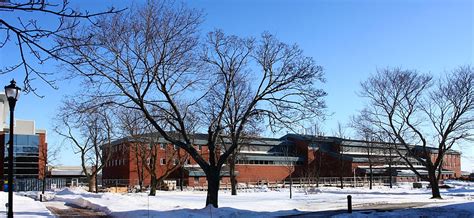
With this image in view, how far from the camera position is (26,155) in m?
65.4

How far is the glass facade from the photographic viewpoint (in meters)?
64.4

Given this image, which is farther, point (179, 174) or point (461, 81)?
point (179, 174)

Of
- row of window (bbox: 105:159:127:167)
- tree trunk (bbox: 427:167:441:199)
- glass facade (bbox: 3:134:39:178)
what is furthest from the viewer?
row of window (bbox: 105:159:127:167)

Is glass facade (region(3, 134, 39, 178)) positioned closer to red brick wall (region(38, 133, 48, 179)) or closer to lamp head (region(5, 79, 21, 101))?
red brick wall (region(38, 133, 48, 179))

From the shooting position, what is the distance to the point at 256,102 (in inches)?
938

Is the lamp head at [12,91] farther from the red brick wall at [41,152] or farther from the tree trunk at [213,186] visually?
the red brick wall at [41,152]

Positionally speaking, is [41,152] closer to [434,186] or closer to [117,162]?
[117,162]

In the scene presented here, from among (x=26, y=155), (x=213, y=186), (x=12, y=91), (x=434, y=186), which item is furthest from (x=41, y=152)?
(x=12, y=91)

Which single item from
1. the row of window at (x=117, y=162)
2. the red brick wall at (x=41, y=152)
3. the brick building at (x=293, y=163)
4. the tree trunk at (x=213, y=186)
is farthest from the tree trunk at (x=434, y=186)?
the row of window at (x=117, y=162)

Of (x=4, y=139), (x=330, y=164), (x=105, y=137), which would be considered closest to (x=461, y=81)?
(x=105, y=137)

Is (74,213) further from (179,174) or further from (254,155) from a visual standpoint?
(254,155)

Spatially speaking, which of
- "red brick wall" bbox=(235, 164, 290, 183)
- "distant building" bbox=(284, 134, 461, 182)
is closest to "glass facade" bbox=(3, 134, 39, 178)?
"red brick wall" bbox=(235, 164, 290, 183)

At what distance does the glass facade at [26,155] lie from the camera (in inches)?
2537

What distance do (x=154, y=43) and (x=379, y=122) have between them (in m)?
27.3
